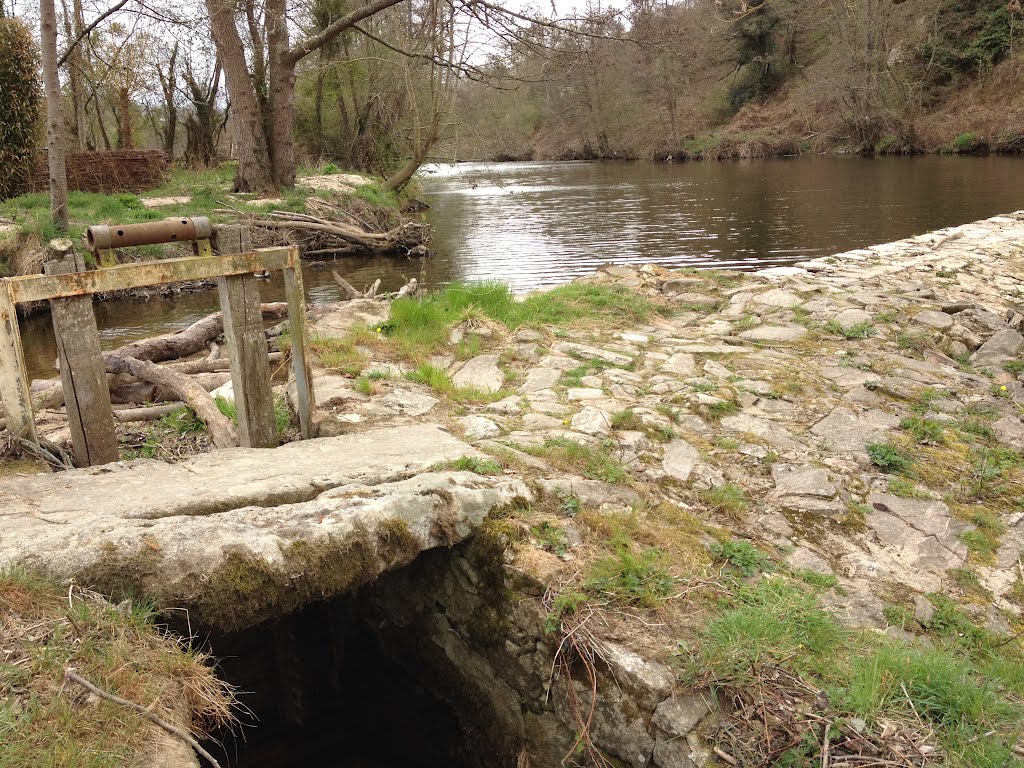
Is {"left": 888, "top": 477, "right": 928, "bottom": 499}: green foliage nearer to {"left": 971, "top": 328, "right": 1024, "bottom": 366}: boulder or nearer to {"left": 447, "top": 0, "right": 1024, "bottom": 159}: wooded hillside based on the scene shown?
{"left": 971, "top": 328, "right": 1024, "bottom": 366}: boulder

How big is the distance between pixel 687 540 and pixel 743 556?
0.81 ft

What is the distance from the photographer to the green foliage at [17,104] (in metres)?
14.6

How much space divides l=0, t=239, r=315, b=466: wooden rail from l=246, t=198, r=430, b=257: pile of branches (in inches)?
448

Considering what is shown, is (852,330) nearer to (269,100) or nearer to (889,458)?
(889,458)

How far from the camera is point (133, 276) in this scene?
356cm

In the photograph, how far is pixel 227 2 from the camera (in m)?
13.5

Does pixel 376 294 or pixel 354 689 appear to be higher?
pixel 376 294

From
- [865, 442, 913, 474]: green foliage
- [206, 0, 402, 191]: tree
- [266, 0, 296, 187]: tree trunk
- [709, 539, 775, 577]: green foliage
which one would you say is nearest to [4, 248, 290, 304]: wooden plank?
[709, 539, 775, 577]: green foliage

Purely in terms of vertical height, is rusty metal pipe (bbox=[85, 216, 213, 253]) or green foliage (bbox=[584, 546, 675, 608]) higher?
rusty metal pipe (bbox=[85, 216, 213, 253])

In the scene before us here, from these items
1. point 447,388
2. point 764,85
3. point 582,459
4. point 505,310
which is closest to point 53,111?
point 505,310

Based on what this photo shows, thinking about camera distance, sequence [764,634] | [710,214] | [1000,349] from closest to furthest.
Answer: [764,634], [1000,349], [710,214]

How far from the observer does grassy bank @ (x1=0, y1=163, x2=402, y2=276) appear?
37.0ft

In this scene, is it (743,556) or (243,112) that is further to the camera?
(243,112)

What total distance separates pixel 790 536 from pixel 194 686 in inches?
103
